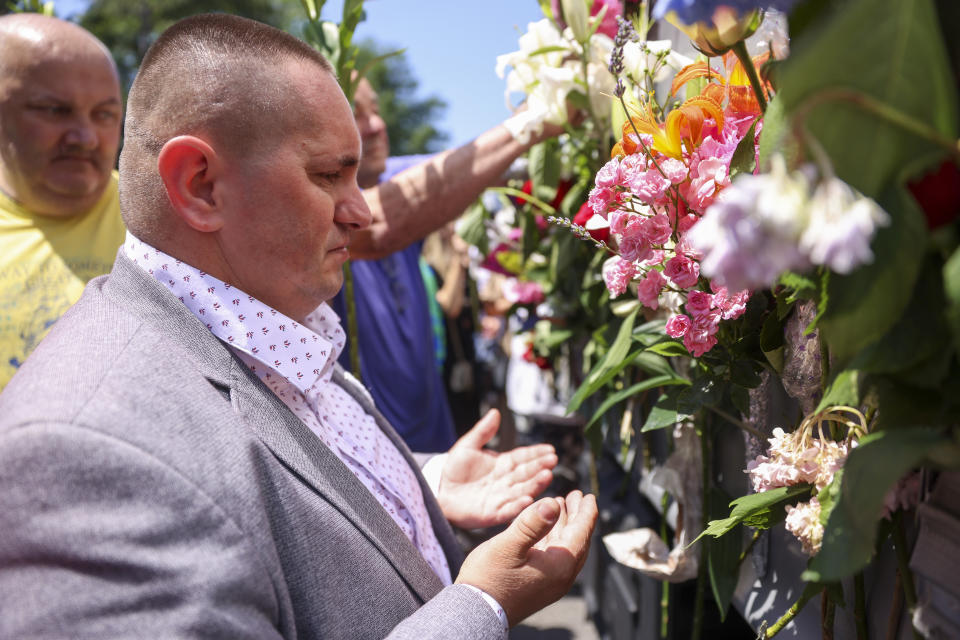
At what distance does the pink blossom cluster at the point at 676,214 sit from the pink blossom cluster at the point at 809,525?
262 mm

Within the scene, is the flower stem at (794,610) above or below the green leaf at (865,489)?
below

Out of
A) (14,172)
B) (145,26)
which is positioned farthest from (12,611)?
(145,26)

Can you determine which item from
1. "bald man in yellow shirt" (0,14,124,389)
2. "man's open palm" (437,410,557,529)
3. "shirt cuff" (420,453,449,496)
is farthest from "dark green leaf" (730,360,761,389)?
"bald man in yellow shirt" (0,14,124,389)

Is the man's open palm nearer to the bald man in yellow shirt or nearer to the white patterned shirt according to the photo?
the white patterned shirt

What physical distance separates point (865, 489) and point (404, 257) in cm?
230

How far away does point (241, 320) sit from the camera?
3.63ft

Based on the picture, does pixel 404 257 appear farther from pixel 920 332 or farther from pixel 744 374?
pixel 920 332

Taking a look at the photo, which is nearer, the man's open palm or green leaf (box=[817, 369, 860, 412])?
green leaf (box=[817, 369, 860, 412])

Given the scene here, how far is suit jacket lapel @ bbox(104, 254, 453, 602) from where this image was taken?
3.28 ft

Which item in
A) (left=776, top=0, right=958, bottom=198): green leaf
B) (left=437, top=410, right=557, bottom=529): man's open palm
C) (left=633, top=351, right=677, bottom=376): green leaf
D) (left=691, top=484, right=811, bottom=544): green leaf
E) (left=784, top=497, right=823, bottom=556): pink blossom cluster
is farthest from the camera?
(left=437, top=410, right=557, bottom=529): man's open palm

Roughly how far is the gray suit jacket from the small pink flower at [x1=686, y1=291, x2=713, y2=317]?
1.68 feet

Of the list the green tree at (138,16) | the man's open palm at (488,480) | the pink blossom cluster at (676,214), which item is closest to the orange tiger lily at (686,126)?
the pink blossom cluster at (676,214)

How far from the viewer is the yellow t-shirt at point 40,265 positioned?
174cm

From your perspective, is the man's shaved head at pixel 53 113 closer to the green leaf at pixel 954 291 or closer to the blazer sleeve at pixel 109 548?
the blazer sleeve at pixel 109 548
